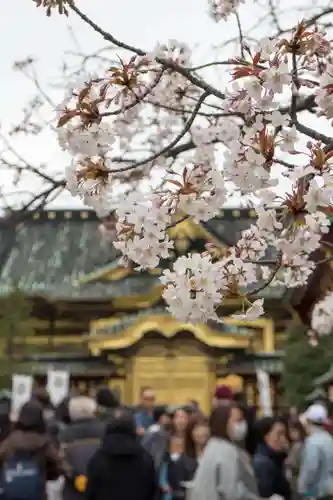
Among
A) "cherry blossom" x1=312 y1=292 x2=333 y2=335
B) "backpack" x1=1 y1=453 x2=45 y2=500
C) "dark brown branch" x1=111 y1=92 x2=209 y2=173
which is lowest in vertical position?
"backpack" x1=1 y1=453 x2=45 y2=500

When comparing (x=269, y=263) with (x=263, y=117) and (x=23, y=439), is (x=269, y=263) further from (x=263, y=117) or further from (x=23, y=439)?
(x=23, y=439)

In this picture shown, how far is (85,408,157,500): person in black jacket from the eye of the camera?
242 inches

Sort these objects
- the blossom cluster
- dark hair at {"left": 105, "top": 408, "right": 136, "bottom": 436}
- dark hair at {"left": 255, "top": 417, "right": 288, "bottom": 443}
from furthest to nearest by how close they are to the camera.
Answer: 1. dark hair at {"left": 255, "top": 417, "right": 288, "bottom": 443}
2. dark hair at {"left": 105, "top": 408, "right": 136, "bottom": 436}
3. the blossom cluster

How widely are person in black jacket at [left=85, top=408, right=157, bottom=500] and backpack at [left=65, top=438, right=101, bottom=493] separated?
12.5 inches

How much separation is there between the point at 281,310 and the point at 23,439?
20.5 metres

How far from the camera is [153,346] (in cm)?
2323

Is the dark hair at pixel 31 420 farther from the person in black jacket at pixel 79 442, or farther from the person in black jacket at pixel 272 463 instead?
the person in black jacket at pixel 272 463

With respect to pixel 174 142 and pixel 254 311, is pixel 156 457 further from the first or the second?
pixel 174 142

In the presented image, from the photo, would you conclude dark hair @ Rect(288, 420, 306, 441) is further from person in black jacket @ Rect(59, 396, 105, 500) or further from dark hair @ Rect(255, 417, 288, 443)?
person in black jacket @ Rect(59, 396, 105, 500)

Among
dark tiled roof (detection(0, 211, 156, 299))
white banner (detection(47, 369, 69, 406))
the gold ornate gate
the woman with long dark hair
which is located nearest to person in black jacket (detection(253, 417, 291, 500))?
the woman with long dark hair

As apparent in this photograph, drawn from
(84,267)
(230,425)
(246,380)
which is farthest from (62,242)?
(230,425)

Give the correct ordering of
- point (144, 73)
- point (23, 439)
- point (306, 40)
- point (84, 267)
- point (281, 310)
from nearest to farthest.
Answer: point (306, 40), point (144, 73), point (23, 439), point (281, 310), point (84, 267)

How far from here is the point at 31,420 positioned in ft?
20.3

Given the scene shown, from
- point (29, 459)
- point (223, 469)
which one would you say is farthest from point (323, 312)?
point (29, 459)
